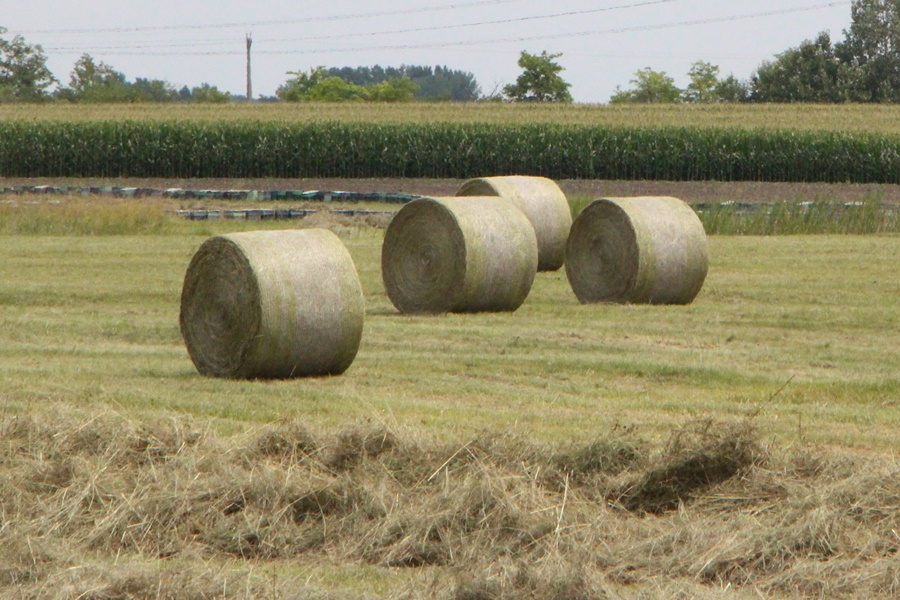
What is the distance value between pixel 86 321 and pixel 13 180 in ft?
112

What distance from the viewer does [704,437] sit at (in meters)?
7.23

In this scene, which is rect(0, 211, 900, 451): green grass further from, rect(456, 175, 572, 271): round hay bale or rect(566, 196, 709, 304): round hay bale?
rect(456, 175, 572, 271): round hay bale

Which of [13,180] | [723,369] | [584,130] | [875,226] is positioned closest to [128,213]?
[875,226]

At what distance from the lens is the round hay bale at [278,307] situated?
10188 mm

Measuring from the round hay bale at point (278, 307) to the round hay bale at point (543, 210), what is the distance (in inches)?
329

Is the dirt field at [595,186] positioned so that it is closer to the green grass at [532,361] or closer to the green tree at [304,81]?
the green grass at [532,361]

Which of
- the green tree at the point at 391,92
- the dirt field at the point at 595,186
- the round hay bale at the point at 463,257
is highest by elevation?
the green tree at the point at 391,92

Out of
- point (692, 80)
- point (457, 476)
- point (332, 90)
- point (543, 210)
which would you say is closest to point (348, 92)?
point (332, 90)

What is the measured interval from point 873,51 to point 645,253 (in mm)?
78237

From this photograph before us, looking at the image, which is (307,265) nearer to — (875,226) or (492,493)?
(492,493)

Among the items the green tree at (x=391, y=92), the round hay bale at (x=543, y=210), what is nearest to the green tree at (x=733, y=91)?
the green tree at (x=391, y=92)

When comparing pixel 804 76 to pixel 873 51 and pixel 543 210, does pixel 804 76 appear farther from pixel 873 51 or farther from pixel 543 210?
pixel 543 210

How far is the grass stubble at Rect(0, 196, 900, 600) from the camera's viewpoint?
5816 millimetres

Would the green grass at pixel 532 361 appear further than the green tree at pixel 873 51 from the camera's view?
No
